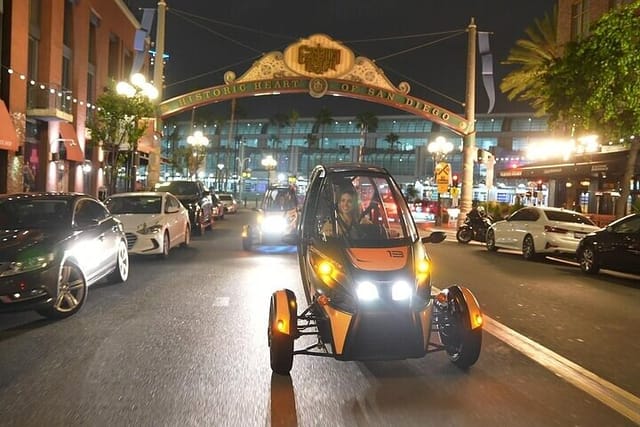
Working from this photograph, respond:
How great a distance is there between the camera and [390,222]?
7.57 metres

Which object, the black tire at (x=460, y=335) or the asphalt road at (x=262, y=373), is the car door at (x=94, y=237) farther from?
the black tire at (x=460, y=335)

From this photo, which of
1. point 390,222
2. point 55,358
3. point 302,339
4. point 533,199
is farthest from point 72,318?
point 533,199

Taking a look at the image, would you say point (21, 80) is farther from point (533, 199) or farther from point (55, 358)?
point (533, 199)

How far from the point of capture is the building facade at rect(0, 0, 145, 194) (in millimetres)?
22797

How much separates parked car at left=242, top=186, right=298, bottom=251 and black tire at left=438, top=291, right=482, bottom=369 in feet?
34.9

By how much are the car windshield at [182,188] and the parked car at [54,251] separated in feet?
41.5

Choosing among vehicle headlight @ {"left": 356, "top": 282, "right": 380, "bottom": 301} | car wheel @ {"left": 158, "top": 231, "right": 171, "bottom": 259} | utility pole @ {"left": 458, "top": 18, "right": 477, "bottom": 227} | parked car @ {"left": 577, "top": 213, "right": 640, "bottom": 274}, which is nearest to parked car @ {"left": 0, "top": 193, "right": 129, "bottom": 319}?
car wheel @ {"left": 158, "top": 231, "right": 171, "bottom": 259}

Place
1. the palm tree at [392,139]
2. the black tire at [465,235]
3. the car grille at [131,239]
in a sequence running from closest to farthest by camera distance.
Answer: the car grille at [131,239] < the black tire at [465,235] < the palm tree at [392,139]

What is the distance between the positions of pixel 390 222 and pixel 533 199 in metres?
41.5

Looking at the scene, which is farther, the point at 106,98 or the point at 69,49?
the point at 69,49

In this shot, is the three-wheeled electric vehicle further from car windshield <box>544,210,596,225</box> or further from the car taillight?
car windshield <box>544,210,596,225</box>

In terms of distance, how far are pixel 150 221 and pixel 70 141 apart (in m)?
15.7

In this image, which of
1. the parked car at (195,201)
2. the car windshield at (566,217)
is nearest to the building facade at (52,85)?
the parked car at (195,201)

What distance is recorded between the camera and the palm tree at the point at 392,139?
332 feet
